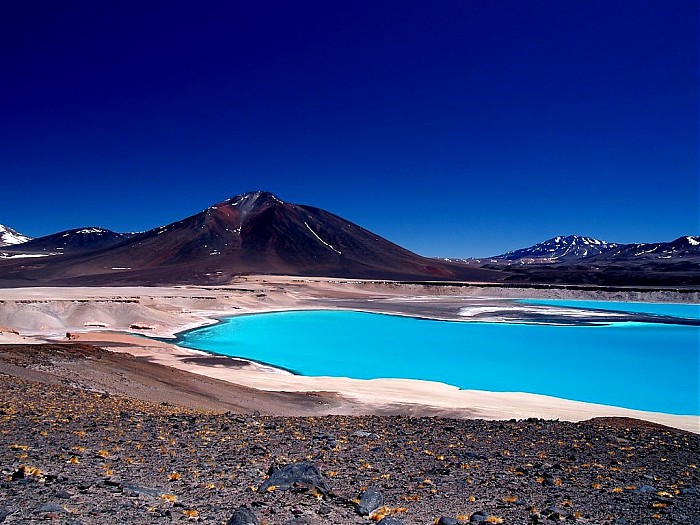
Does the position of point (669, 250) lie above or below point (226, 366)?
above

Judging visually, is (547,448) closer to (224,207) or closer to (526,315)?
(526,315)

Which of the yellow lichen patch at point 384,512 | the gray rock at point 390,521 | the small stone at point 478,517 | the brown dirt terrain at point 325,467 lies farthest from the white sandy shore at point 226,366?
the gray rock at point 390,521

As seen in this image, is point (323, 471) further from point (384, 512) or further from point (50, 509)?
point (50, 509)

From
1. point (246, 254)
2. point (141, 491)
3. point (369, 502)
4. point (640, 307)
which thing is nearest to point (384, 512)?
point (369, 502)

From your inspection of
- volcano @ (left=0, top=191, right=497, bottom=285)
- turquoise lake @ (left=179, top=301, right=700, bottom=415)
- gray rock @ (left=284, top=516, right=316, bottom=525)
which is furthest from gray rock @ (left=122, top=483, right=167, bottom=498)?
volcano @ (left=0, top=191, right=497, bottom=285)

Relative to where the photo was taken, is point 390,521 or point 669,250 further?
point 669,250

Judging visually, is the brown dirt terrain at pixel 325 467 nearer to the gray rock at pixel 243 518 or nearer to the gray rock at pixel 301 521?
the gray rock at pixel 301 521

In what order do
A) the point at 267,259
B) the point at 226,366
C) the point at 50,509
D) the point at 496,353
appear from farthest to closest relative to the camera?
the point at 267,259
the point at 496,353
the point at 226,366
the point at 50,509

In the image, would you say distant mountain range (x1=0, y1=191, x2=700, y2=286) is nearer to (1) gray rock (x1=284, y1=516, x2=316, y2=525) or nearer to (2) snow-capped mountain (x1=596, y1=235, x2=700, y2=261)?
(2) snow-capped mountain (x1=596, y1=235, x2=700, y2=261)
